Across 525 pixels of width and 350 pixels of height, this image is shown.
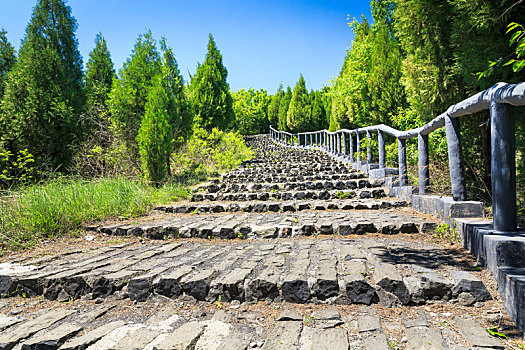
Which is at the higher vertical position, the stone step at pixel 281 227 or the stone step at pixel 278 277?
the stone step at pixel 281 227

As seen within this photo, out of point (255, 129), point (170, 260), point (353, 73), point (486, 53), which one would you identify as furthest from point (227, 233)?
point (255, 129)

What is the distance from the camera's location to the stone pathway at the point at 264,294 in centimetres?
171

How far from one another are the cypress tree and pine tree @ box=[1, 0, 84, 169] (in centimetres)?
597

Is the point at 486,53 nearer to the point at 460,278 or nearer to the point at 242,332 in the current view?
the point at 460,278

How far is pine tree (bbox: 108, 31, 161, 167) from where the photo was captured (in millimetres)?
8117

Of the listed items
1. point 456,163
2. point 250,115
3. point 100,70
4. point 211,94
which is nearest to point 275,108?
point 250,115

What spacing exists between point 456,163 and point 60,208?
4.95 meters

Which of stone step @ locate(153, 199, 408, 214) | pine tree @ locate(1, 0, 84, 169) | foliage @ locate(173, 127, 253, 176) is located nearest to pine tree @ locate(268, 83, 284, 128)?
foliage @ locate(173, 127, 253, 176)

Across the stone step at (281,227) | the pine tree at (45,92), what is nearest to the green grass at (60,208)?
the stone step at (281,227)

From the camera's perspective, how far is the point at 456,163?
3.11 m

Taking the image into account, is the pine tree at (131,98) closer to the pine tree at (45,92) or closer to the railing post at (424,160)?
the pine tree at (45,92)

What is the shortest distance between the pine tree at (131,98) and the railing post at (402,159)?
614 cm

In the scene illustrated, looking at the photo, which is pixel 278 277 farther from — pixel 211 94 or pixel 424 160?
pixel 211 94

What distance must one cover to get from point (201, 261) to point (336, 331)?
1489 millimetres
